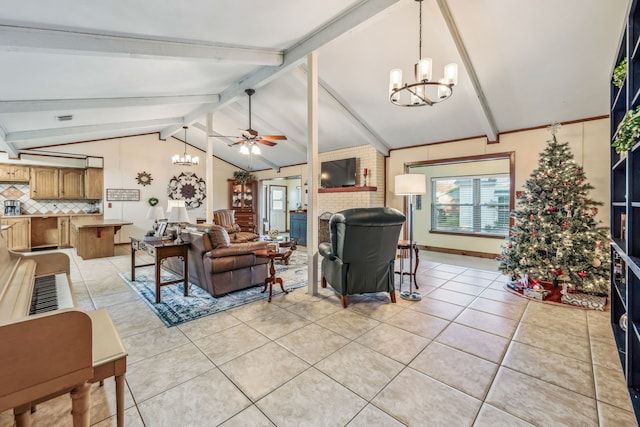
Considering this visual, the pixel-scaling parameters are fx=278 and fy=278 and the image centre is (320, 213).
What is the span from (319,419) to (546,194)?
3882 millimetres

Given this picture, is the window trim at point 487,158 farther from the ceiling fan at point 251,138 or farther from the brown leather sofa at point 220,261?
the brown leather sofa at point 220,261

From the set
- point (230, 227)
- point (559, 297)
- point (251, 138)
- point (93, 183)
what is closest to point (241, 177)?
point (230, 227)

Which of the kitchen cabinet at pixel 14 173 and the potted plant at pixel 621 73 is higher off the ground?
the potted plant at pixel 621 73

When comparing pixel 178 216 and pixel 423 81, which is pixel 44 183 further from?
pixel 423 81

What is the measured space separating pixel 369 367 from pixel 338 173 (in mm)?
5461

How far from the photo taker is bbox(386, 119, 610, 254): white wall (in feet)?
14.1

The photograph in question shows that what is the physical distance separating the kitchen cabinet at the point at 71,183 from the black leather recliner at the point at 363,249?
8051 mm

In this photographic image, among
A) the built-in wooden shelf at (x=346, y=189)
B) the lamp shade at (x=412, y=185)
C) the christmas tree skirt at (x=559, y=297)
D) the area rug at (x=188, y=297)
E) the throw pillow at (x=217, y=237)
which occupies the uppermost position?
the built-in wooden shelf at (x=346, y=189)

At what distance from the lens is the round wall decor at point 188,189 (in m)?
8.84

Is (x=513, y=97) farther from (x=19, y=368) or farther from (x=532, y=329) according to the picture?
(x=19, y=368)

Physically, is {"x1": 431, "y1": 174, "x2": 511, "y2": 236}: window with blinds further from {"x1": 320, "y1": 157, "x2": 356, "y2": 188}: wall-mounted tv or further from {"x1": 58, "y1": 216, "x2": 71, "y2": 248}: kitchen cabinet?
{"x1": 58, "y1": 216, "x2": 71, "y2": 248}: kitchen cabinet

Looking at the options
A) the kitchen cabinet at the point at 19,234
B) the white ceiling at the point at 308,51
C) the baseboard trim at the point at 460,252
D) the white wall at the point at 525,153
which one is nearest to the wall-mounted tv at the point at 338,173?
the white wall at the point at 525,153

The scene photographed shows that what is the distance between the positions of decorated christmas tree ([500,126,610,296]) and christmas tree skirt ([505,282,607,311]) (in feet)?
0.33

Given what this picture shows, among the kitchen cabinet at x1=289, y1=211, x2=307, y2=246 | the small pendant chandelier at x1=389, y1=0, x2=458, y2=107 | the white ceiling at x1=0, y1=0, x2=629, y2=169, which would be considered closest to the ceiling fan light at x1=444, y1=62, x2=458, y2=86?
the small pendant chandelier at x1=389, y1=0, x2=458, y2=107
